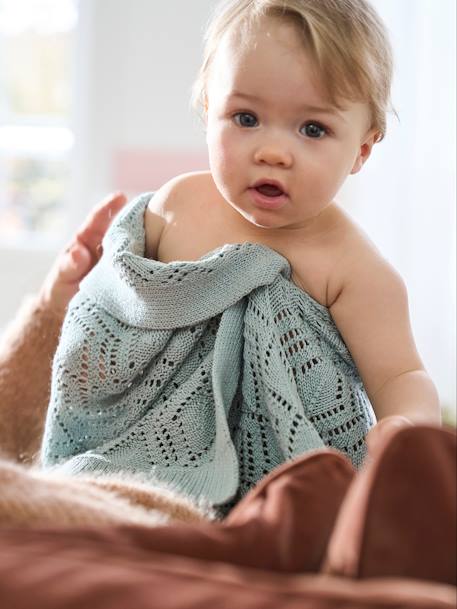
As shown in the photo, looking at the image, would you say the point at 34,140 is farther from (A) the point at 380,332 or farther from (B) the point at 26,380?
(A) the point at 380,332

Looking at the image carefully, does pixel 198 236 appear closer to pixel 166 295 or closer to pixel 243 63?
pixel 166 295

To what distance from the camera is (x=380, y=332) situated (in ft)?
3.46

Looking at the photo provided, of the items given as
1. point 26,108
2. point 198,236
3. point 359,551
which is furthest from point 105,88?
point 359,551

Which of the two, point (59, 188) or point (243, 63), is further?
point (59, 188)

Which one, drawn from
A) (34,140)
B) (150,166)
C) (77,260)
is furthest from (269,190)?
(34,140)

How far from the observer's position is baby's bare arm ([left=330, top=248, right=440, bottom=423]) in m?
1.03

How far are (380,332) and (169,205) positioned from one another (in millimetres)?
319

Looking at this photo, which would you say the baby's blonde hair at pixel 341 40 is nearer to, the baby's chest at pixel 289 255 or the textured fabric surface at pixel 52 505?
the baby's chest at pixel 289 255

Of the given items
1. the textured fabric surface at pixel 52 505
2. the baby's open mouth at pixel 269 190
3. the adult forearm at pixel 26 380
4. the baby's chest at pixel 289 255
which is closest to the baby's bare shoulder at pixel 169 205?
the baby's chest at pixel 289 255

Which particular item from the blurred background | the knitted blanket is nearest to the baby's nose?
the knitted blanket

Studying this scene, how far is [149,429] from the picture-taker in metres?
1.05

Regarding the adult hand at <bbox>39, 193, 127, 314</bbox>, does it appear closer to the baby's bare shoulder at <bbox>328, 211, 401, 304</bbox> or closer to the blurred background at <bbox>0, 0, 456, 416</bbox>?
the baby's bare shoulder at <bbox>328, 211, 401, 304</bbox>

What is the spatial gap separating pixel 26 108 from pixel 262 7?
130 inches

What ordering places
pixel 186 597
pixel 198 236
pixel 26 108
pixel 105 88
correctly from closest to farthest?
pixel 186 597, pixel 198 236, pixel 105 88, pixel 26 108
